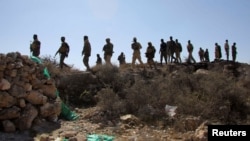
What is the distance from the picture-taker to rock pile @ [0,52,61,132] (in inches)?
361

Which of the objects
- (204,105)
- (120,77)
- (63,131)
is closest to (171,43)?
(120,77)

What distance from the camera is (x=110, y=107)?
11180 millimetres

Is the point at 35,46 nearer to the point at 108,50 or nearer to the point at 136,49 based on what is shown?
the point at 108,50

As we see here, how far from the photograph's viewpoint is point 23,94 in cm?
964

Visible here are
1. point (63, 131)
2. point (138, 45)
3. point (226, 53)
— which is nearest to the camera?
point (63, 131)

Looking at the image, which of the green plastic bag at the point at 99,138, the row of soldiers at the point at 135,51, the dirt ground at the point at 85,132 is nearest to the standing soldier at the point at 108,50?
the row of soldiers at the point at 135,51

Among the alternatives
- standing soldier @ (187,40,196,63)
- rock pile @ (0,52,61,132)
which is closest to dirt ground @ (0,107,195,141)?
rock pile @ (0,52,61,132)

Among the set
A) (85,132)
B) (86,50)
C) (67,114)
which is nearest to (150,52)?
(86,50)

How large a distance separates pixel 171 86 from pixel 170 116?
2.35m

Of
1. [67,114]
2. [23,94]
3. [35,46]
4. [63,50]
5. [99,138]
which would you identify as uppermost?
[35,46]

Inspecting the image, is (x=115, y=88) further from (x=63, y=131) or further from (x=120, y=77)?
(x=63, y=131)

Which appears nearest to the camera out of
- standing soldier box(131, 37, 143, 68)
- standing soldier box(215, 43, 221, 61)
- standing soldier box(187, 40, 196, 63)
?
standing soldier box(131, 37, 143, 68)

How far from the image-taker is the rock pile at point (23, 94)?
9172 mm

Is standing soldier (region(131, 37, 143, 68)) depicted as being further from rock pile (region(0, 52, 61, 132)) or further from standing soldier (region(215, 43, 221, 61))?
standing soldier (region(215, 43, 221, 61))
